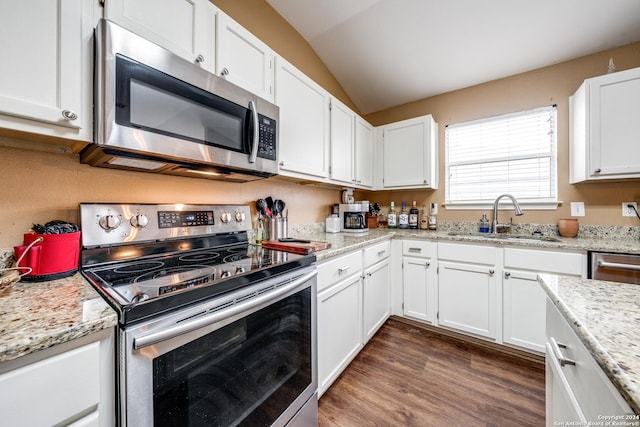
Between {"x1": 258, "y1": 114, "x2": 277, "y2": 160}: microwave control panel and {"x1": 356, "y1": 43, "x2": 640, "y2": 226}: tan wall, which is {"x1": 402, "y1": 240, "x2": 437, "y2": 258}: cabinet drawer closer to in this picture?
{"x1": 356, "y1": 43, "x2": 640, "y2": 226}: tan wall

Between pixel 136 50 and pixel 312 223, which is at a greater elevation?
pixel 136 50

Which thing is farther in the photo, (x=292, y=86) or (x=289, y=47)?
(x=289, y=47)

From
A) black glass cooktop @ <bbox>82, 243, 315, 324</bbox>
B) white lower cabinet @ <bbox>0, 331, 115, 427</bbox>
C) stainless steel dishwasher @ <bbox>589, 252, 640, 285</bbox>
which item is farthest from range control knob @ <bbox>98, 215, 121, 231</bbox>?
stainless steel dishwasher @ <bbox>589, 252, 640, 285</bbox>

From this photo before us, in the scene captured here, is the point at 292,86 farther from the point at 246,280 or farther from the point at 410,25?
the point at 246,280

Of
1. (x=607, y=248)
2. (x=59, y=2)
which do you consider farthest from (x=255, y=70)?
(x=607, y=248)

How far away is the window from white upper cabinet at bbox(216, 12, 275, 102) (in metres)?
2.13

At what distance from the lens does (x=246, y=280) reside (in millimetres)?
890

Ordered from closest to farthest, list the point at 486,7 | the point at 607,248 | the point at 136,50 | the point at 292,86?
the point at 136,50 < the point at 607,248 < the point at 292,86 < the point at 486,7

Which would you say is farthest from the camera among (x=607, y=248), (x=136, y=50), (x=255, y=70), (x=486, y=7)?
(x=486, y=7)

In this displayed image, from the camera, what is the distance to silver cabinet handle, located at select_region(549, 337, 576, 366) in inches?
23.9

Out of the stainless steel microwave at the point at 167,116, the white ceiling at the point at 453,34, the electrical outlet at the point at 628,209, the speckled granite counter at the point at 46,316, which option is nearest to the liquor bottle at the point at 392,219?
the white ceiling at the point at 453,34

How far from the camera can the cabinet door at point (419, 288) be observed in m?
2.22

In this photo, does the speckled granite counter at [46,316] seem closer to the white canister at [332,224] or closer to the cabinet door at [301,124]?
the cabinet door at [301,124]

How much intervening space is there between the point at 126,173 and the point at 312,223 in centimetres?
149
